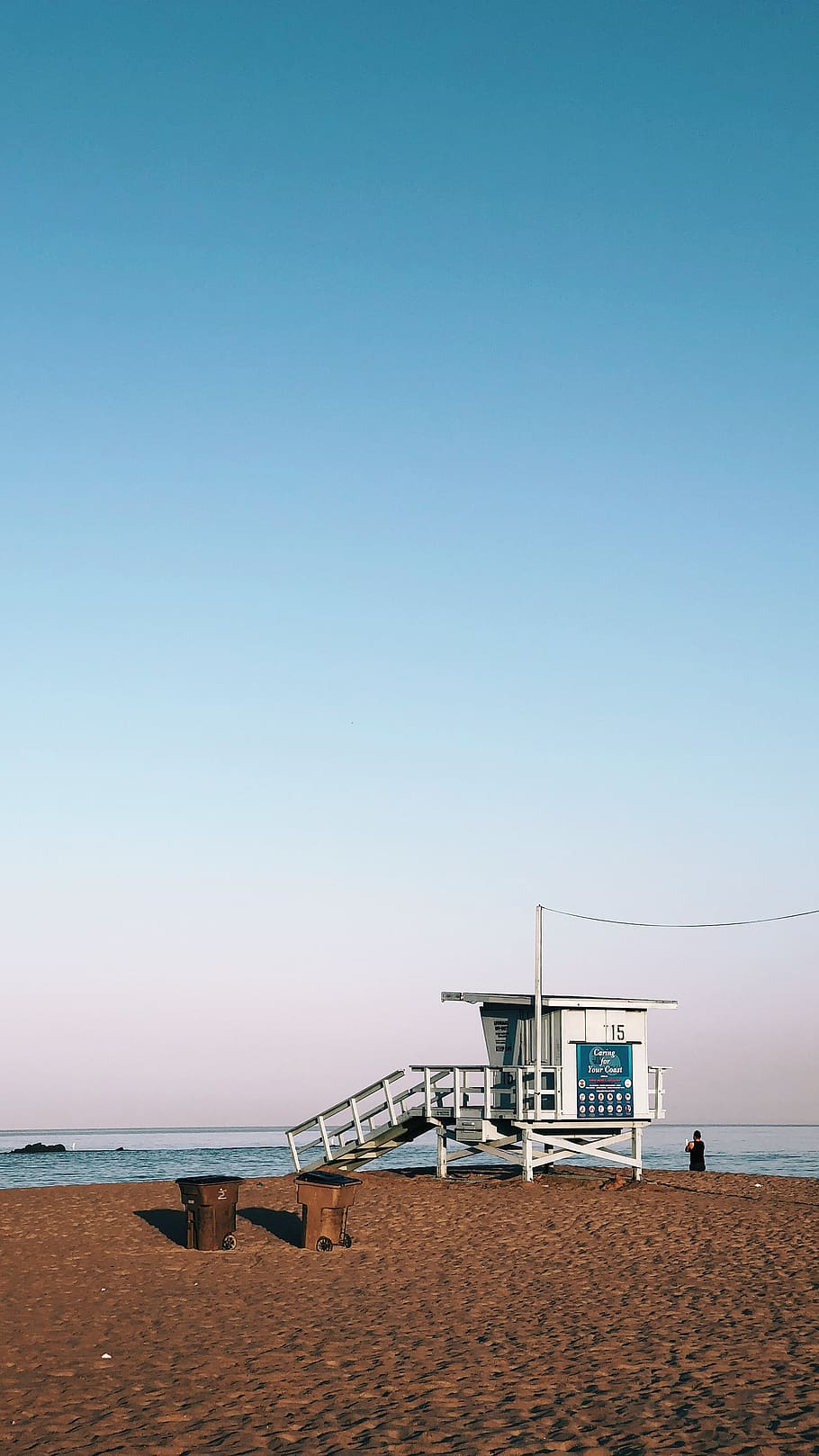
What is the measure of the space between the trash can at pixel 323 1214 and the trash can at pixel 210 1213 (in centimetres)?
119

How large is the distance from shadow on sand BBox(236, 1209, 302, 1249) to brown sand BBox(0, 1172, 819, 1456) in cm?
14

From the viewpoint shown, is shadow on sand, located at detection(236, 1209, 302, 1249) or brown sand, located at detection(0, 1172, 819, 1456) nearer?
brown sand, located at detection(0, 1172, 819, 1456)

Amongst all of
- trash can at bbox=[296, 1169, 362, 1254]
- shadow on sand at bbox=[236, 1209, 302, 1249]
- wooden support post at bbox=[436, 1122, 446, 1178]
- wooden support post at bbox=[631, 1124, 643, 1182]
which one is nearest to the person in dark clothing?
wooden support post at bbox=[631, 1124, 643, 1182]

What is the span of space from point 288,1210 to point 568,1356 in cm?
1395

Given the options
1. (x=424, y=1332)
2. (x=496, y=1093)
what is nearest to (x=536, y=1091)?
(x=496, y=1093)

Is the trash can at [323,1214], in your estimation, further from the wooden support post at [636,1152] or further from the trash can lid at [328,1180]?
the wooden support post at [636,1152]

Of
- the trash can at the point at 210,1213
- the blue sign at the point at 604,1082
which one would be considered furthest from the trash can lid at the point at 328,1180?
the blue sign at the point at 604,1082

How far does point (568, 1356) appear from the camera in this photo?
41.9 feet

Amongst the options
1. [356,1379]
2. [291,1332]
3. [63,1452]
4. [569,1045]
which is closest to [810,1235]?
[569,1045]

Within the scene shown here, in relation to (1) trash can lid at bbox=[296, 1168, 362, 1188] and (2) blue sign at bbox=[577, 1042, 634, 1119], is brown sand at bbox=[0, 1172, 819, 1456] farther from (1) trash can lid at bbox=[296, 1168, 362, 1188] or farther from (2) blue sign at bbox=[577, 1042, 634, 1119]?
(2) blue sign at bbox=[577, 1042, 634, 1119]

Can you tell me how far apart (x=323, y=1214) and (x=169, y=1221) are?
16.5ft

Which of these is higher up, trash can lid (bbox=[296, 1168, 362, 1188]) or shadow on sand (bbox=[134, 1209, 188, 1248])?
trash can lid (bbox=[296, 1168, 362, 1188])

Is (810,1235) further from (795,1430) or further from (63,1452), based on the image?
(63,1452)

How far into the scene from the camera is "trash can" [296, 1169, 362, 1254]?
67.9 feet
